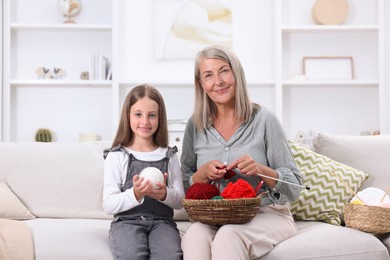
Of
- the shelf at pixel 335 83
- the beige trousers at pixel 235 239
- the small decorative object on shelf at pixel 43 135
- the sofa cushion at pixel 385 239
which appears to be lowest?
the sofa cushion at pixel 385 239

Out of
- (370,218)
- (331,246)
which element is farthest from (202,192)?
(370,218)

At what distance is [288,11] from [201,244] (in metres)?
3.44

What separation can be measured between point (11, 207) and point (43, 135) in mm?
2269

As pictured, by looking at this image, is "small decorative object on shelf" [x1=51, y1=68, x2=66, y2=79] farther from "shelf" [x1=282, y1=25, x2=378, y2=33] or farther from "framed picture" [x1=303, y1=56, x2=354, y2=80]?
"framed picture" [x1=303, y1=56, x2=354, y2=80]

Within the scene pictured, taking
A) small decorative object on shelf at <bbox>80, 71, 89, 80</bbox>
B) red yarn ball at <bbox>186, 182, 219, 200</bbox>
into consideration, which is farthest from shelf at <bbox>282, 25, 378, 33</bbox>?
red yarn ball at <bbox>186, 182, 219, 200</bbox>

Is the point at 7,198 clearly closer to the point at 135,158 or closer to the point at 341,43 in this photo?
the point at 135,158

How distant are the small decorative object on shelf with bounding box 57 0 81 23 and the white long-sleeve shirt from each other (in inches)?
108

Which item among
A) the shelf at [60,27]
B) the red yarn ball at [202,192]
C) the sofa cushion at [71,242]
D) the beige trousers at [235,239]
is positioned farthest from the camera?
the shelf at [60,27]

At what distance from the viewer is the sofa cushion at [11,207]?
2.78 meters

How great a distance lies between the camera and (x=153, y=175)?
2299 millimetres

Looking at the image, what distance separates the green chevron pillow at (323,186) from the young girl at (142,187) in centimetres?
60

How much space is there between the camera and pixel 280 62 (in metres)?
4.95

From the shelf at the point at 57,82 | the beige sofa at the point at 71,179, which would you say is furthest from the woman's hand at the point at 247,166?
the shelf at the point at 57,82

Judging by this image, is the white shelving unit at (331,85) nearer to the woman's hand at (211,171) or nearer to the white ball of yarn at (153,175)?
the woman's hand at (211,171)
